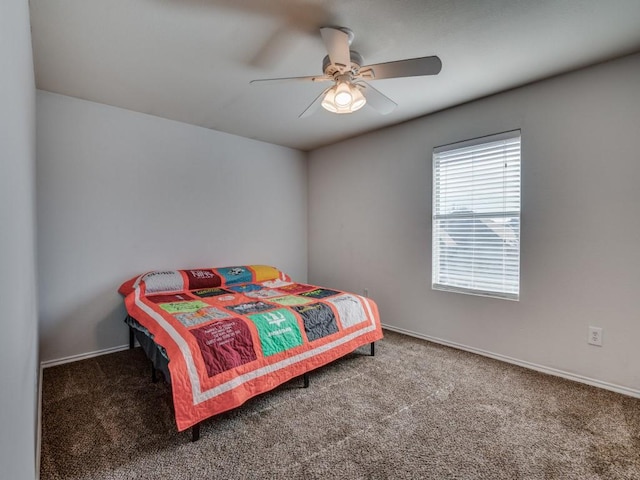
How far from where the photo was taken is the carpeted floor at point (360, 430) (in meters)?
1.56

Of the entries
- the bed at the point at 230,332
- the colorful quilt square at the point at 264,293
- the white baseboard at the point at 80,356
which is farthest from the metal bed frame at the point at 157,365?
the colorful quilt square at the point at 264,293

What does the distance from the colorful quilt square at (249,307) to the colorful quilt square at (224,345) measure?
0.94ft

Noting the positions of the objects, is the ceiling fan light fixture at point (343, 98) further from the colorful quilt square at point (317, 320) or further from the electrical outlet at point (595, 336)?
the electrical outlet at point (595, 336)

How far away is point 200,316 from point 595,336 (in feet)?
9.44

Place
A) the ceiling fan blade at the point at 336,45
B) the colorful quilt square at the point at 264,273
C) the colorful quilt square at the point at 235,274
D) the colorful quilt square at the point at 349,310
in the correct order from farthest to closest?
the colorful quilt square at the point at 264,273
the colorful quilt square at the point at 235,274
the colorful quilt square at the point at 349,310
the ceiling fan blade at the point at 336,45

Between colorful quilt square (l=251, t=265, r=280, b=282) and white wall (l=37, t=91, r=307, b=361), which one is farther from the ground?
white wall (l=37, t=91, r=307, b=361)

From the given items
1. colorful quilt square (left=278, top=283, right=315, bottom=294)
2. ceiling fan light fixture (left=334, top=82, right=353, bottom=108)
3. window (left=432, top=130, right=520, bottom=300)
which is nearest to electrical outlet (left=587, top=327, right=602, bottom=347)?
window (left=432, top=130, right=520, bottom=300)

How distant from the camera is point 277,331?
2.18 metres

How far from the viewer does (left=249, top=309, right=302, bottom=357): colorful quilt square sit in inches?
82.7

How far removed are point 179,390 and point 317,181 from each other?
3.40 metres

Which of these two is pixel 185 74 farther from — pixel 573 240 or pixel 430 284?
pixel 573 240

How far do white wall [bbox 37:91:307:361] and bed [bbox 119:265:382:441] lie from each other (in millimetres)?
307

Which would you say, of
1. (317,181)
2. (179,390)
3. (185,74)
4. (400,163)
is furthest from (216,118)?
(179,390)

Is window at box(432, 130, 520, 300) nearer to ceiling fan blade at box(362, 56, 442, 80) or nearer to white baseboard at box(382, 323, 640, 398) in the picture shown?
white baseboard at box(382, 323, 640, 398)
